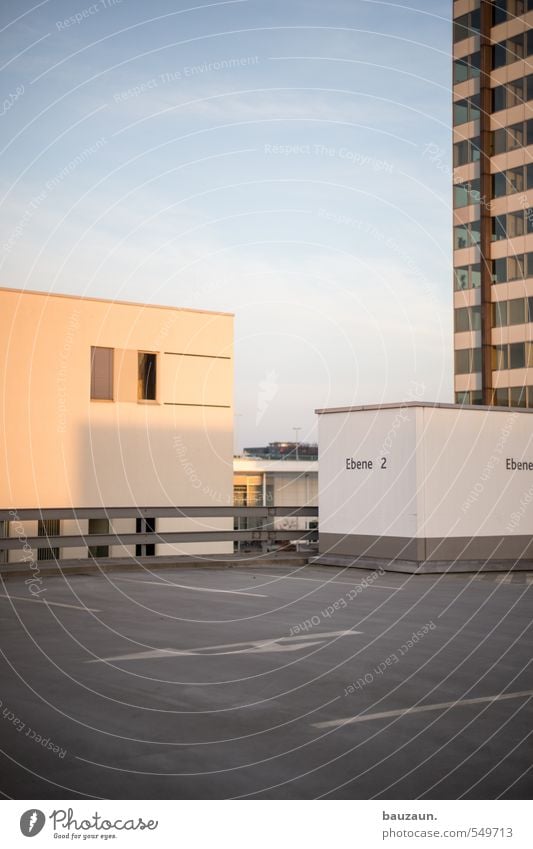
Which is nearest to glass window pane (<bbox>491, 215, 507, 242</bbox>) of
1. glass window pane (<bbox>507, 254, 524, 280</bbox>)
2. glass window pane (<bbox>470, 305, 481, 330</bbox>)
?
glass window pane (<bbox>507, 254, 524, 280</bbox>)

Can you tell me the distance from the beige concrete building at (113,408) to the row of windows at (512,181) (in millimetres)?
31137

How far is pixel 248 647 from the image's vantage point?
10320 mm

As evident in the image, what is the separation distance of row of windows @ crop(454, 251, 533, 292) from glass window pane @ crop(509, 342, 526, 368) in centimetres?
409

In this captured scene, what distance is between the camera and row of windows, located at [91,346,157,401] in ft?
110

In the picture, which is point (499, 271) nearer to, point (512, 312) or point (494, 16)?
point (512, 312)

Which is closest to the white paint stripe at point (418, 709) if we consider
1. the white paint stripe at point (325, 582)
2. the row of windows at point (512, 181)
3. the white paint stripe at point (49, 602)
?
the white paint stripe at point (49, 602)

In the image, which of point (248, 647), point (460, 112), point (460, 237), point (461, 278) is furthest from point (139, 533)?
point (460, 112)

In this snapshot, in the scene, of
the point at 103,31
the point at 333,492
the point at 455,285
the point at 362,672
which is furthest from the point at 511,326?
the point at 362,672

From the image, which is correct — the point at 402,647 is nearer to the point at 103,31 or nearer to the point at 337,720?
the point at 337,720

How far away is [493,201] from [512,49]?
9048 mm

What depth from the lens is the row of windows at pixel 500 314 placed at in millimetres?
61656

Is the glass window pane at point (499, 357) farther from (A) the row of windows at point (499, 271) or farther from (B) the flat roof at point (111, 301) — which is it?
(B) the flat roof at point (111, 301)

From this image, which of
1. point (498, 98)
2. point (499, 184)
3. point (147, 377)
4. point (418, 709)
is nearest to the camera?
point (418, 709)
